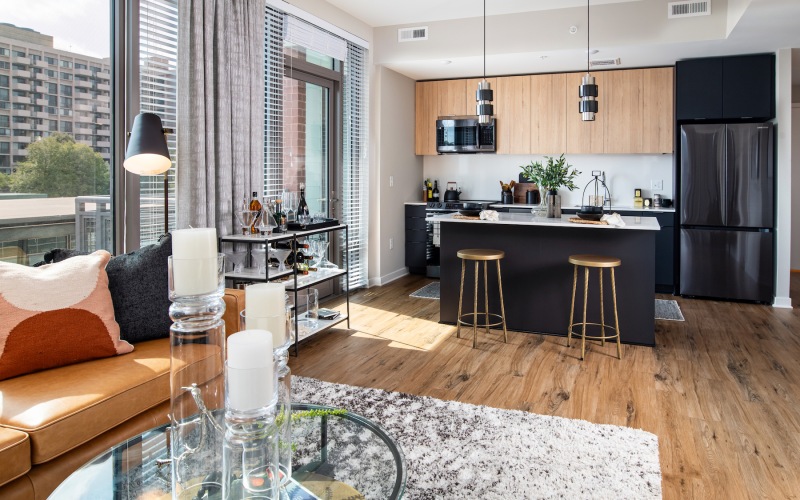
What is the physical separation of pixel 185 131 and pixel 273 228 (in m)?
0.82

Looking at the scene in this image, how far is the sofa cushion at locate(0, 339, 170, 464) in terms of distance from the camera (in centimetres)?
180

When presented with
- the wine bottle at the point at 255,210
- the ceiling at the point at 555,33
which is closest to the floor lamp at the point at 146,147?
the wine bottle at the point at 255,210

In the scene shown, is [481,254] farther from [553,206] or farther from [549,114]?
[549,114]

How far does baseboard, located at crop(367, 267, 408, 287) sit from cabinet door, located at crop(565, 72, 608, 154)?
235 centimetres

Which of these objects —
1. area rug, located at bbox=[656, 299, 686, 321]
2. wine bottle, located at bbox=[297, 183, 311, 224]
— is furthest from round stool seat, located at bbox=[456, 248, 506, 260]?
area rug, located at bbox=[656, 299, 686, 321]

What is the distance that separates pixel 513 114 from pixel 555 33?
132cm

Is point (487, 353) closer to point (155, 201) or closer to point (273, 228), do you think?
point (273, 228)

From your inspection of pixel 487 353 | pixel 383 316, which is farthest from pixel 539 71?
pixel 487 353

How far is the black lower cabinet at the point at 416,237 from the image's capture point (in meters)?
7.01

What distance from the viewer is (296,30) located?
16.1 feet

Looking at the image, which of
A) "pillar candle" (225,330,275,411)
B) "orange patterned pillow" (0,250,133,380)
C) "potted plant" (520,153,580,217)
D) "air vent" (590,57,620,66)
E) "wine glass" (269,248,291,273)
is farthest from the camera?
"air vent" (590,57,620,66)

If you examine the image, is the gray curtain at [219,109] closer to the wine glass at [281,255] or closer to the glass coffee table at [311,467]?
the wine glass at [281,255]

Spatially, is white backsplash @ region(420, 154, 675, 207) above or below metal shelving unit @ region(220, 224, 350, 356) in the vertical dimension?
above

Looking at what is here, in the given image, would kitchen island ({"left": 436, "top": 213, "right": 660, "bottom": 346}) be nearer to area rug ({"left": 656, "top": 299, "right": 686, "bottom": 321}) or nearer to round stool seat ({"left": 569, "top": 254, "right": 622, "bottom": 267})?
round stool seat ({"left": 569, "top": 254, "right": 622, "bottom": 267})
